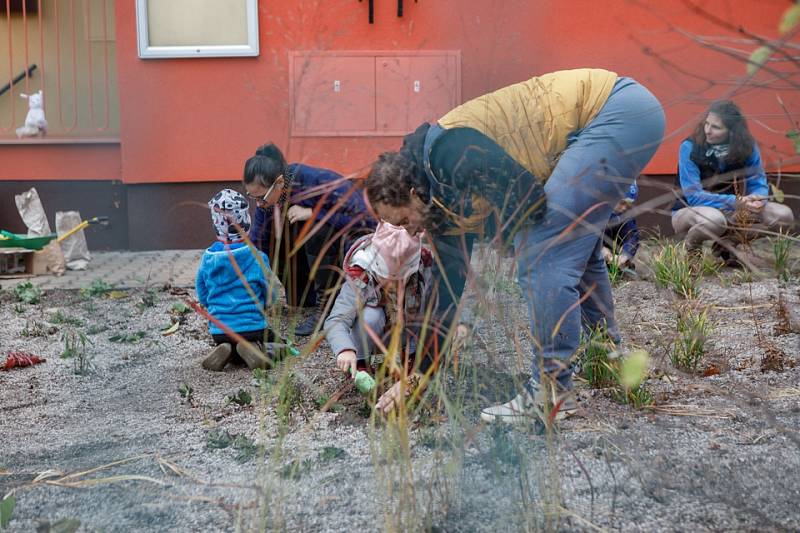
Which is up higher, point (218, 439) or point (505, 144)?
point (505, 144)

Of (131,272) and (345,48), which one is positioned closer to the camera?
(131,272)

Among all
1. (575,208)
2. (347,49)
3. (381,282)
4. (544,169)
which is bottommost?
(381,282)

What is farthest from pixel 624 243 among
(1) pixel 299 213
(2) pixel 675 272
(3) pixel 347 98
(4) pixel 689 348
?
(3) pixel 347 98

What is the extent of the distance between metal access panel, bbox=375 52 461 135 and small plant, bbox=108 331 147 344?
281 cm

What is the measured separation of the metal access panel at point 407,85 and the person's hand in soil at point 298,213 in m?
2.07

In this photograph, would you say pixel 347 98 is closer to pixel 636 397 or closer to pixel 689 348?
pixel 689 348

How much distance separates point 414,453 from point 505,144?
36.5 inches

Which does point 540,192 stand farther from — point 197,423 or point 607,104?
point 197,423

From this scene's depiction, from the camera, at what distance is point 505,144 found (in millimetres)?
2584

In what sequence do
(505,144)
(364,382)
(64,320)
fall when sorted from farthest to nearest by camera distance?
(64,320) → (364,382) → (505,144)

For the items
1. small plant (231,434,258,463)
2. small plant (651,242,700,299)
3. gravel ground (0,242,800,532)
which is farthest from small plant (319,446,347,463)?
small plant (651,242,700,299)

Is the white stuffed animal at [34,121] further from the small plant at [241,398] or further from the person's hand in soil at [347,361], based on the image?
the person's hand in soil at [347,361]

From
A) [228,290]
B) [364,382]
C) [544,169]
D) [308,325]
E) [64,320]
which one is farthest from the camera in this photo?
[64,320]

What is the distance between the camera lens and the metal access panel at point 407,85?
21.4 ft
